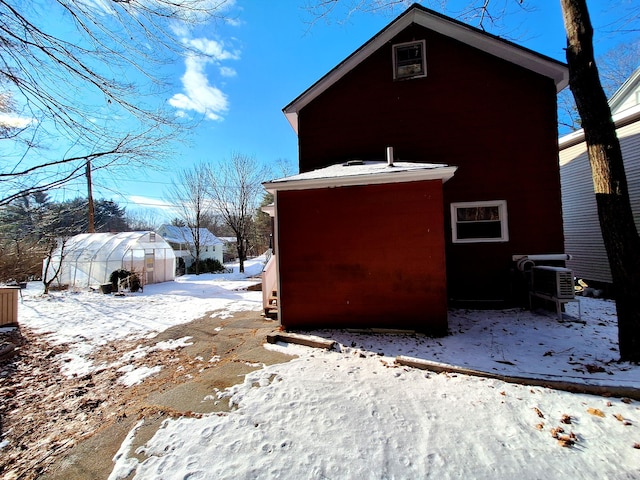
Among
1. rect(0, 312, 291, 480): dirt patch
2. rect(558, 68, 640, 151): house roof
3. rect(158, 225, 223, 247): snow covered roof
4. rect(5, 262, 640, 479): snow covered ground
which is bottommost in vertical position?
rect(0, 312, 291, 480): dirt patch

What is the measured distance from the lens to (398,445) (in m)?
2.40

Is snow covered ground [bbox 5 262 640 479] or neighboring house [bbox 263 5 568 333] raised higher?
neighboring house [bbox 263 5 568 333]

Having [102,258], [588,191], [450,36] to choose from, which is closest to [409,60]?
[450,36]

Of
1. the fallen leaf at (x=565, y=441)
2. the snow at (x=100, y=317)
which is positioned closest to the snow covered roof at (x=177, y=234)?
the snow at (x=100, y=317)

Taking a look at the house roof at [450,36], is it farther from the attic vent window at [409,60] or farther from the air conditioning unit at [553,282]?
the air conditioning unit at [553,282]

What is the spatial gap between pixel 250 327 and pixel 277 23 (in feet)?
21.2

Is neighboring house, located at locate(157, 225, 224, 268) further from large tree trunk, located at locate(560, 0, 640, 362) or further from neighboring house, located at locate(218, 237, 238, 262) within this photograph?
large tree trunk, located at locate(560, 0, 640, 362)

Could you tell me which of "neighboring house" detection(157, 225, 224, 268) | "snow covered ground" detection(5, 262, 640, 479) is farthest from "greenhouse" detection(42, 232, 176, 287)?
"snow covered ground" detection(5, 262, 640, 479)

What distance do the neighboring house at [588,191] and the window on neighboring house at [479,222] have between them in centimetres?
393

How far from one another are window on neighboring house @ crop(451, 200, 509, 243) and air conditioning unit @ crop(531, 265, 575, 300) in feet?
3.48

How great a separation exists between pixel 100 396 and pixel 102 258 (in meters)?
14.4

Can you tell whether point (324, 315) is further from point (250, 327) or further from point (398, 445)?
point (398, 445)

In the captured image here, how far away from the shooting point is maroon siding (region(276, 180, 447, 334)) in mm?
4957

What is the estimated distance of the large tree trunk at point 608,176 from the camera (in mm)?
3496
